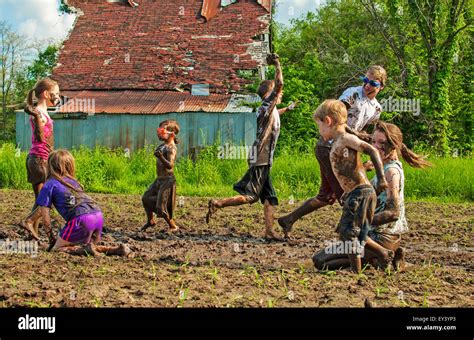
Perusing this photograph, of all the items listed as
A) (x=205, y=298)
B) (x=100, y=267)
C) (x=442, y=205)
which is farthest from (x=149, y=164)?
(x=205, y=298)

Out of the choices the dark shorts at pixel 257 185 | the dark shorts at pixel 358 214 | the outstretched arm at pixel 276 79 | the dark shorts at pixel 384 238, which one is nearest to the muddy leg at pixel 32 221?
the dark shorts at pixel 257 185

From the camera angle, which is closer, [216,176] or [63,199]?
[63,199]

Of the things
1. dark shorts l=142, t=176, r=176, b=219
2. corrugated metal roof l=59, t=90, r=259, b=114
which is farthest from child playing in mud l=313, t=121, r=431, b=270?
corrugated metal roof l=59, t=90, r=259, b=114

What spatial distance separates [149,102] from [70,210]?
14.6 meters

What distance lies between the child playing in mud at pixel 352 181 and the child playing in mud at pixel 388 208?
7.2 inches

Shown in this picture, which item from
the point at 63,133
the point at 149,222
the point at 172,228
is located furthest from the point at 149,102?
the point at 172,228

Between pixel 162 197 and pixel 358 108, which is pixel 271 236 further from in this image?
pixel 358 108

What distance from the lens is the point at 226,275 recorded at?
5926mm

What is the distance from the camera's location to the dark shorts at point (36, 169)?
819cm

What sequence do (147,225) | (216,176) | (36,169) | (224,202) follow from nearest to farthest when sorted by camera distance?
1. (36,169)
2. (224,202)
3. (147,225)
4. (216,176)

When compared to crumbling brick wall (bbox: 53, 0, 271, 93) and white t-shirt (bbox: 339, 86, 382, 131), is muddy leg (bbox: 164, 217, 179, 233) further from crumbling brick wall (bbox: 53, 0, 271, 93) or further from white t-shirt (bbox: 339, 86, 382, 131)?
crumbling brick wall (bbox: 53, 0, 271, 93)

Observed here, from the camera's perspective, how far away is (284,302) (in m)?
5.03

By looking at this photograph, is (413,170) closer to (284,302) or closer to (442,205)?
(442,205)

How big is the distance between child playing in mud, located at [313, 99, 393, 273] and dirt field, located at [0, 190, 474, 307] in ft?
0.80
